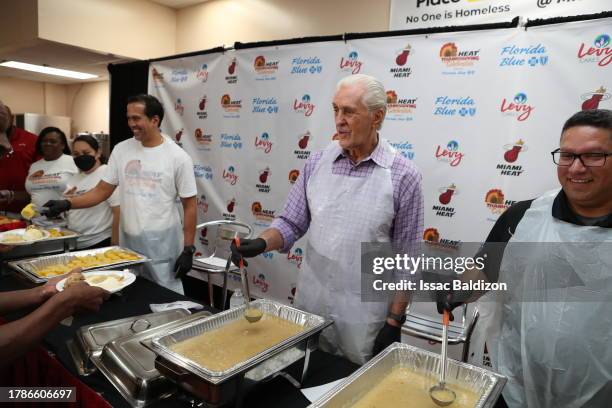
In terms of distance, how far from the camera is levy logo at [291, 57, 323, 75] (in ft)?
9.60

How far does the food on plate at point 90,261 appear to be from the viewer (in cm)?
202

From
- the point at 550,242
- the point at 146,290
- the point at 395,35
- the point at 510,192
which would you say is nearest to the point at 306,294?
the point at 146,290

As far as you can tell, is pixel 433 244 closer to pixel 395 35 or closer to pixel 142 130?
pixel 395 35

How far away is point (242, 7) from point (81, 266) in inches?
129

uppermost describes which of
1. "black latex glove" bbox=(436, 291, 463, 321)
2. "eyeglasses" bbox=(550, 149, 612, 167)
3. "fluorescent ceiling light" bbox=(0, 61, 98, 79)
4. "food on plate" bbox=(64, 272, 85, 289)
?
"fluorescent ceiling light" bbox=(0, 61, 98, 79)

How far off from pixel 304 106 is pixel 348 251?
1.72 meters

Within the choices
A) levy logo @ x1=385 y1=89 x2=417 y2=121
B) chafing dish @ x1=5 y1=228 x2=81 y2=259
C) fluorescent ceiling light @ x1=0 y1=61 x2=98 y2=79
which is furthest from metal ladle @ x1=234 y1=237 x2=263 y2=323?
fluorescent ceiling light @ x1=0 y1=61 x2=98 y2=79

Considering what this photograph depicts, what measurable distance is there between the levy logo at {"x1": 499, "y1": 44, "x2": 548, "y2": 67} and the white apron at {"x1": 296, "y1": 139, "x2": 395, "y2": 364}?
114cm

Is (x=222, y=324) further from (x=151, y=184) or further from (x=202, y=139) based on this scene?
(x=202, y=139)

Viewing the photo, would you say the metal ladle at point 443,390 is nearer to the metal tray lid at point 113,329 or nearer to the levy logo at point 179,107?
the metal tray lid at point 113,329

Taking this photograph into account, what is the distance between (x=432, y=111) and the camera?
2.48 meters

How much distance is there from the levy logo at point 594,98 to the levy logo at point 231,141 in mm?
2520

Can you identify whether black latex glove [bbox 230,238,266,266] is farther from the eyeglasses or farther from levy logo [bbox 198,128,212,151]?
levy logo [bbox 198,128,212,151]

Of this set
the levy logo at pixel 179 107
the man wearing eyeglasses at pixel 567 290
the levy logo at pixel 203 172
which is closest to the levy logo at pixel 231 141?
the levy logo at pixel 203 172
